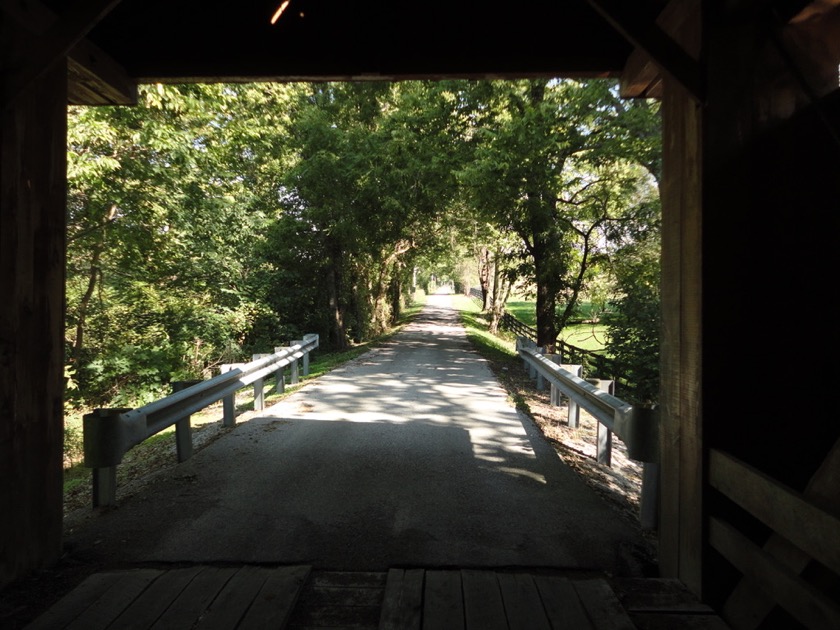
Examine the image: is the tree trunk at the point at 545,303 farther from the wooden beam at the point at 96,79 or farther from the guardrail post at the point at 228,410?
the wooden beam at the point at 96,79

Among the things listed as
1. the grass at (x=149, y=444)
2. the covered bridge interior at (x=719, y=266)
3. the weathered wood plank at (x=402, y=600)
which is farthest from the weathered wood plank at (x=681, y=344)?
the grass at (x=149, y=444)

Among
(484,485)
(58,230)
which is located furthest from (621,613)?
(58,230)

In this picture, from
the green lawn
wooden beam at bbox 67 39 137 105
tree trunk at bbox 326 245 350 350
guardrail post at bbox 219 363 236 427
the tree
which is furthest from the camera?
tree trunk at bbox 326 245 350 350

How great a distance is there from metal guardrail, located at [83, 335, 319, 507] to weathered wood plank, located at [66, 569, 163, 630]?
1095 millimetres

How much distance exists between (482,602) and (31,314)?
10.1 ft

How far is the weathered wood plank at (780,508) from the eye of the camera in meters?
1.95

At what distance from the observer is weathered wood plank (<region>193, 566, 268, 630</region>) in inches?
102

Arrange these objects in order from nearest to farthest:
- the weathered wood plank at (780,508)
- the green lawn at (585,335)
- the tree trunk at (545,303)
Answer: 1. the weathered wood plank at (780,508)
2. the tree trunk at (545,303)
3. the green lawn at (585,335)

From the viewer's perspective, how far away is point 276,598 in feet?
9.21

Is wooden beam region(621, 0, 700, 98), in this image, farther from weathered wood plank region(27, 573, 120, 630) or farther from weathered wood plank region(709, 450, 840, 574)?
weathered wood plank region(27, 573, 120, 630)

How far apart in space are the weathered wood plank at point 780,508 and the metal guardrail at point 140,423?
3.88 metres

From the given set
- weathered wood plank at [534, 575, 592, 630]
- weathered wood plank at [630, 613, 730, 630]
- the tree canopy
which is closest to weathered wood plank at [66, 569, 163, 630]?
weathered wood plank at [534, 575, 592, 630]

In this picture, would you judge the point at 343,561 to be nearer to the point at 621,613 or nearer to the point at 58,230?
the point at 621,613

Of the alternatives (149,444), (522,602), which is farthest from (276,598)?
(149,444)
